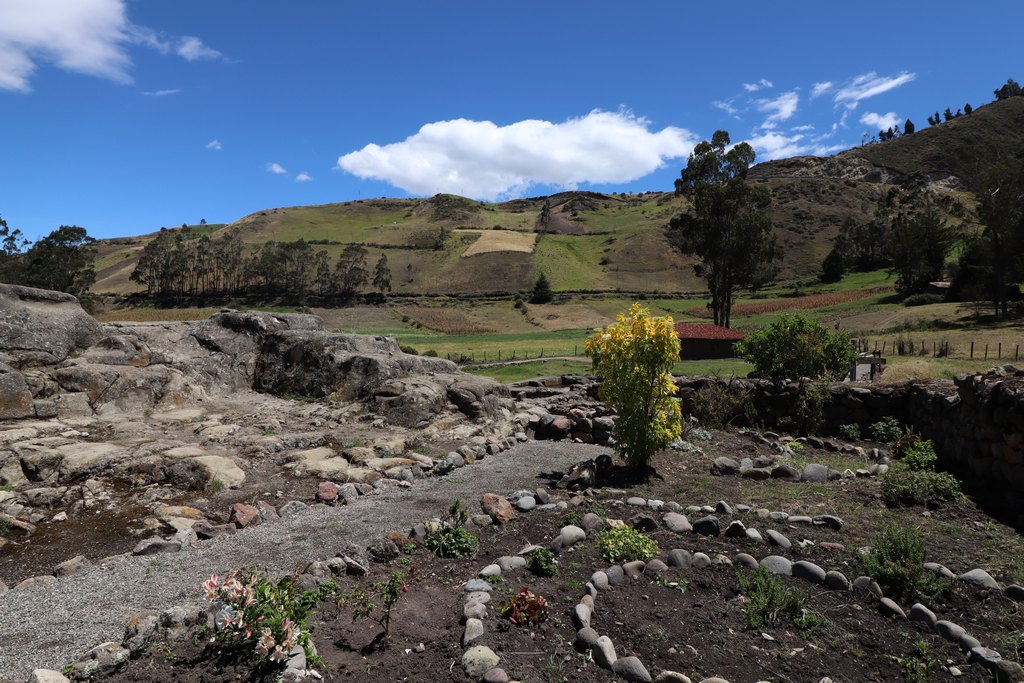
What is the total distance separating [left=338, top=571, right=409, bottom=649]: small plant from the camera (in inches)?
→ 189

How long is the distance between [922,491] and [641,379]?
4.05 metres

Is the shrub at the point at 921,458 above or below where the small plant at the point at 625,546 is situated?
below

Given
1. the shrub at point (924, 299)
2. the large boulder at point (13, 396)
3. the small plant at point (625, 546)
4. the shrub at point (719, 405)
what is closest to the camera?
the small plant at point (625, 546)

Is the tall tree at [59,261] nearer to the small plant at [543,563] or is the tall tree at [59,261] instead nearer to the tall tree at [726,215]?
the tall tree at [726,215]

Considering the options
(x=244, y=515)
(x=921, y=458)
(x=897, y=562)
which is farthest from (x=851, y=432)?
(x=244, y=515)

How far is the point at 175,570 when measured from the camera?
634 cm

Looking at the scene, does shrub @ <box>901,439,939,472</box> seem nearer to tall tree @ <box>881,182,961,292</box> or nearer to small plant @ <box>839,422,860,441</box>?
small plant @ <box>839,422,860,441</box>

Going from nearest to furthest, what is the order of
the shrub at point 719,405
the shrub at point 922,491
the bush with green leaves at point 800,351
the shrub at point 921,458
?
the shrub at point 922,491, the shrub at point 921,458, the shrub at point 719,405, the bush with green leaves at point 800,351

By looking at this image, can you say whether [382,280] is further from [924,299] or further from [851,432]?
[851,432]

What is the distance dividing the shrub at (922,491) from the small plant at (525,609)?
5.66 m

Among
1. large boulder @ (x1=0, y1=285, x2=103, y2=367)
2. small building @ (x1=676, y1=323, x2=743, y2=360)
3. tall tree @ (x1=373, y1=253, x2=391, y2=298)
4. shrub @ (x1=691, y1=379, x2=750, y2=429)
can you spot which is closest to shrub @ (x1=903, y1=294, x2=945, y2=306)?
small building @ (x1=676, y1=323, x2=743, y2=360)

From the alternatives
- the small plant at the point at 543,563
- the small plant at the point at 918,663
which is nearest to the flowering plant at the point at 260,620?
the small plant at the point at 543,563

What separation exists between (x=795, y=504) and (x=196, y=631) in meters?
→ 7.10

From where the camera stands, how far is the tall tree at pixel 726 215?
4541 centimetres
